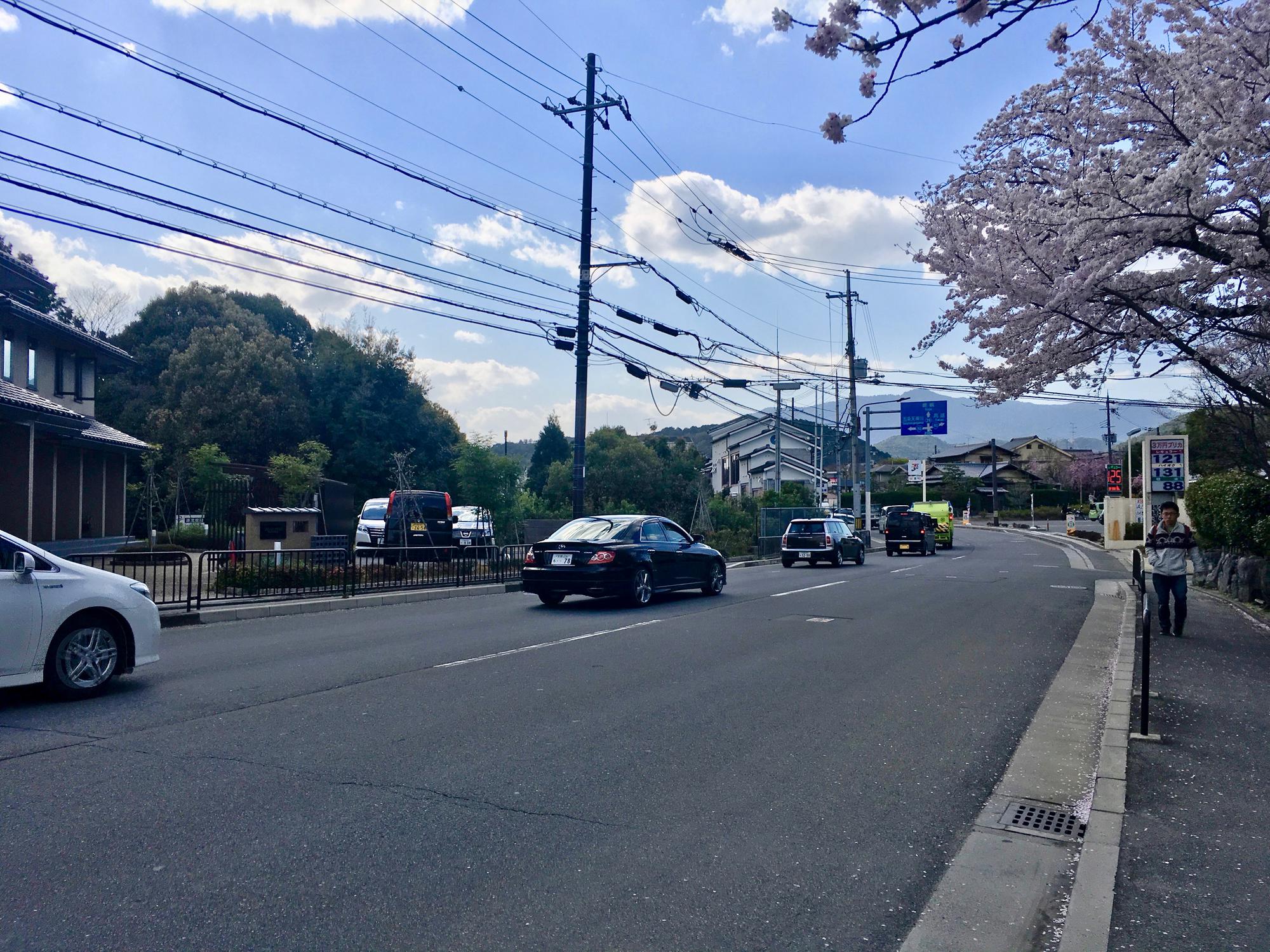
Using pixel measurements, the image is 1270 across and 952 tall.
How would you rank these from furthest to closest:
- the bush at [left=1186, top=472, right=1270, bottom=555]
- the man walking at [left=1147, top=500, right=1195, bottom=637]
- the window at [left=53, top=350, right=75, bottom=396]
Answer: the window at [left=53, top=350, right=75, bottom=396], the bush at [left=1186, top=472, right=1270, bottom=555], the man walking at [left=1147, top=500, right=1195, bottom=637]

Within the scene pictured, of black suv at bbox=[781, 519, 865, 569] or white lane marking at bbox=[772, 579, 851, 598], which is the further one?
black suv at bbox=[781, 519, 865, 569]

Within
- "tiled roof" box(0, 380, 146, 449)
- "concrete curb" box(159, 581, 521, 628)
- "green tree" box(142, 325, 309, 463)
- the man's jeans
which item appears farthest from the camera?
"green tree" box(142, 325, 309, 463)

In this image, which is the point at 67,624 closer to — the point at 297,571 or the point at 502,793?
the point at 502,793

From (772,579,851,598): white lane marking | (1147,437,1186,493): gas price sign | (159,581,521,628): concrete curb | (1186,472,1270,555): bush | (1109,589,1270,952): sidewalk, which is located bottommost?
(1109,589,1270,952): sidewalk

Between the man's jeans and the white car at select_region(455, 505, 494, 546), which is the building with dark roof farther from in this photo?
the man's jeans

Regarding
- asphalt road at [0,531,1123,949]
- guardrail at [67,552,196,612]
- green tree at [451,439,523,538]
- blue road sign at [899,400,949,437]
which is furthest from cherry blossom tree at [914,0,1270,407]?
blue road sign at [899,400,949,437]

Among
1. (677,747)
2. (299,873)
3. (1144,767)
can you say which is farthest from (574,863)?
(1144,767)

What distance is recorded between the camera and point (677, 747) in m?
6.52

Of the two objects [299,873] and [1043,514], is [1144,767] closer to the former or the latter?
[299,873]

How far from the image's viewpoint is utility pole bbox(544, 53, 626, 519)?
77.6 feet

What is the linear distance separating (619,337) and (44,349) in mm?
16211

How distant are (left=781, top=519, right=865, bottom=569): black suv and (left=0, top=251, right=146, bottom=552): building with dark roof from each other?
20052 mm

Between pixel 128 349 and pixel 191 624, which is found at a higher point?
pixel 128 349

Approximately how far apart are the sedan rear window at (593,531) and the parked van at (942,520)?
31.8m
